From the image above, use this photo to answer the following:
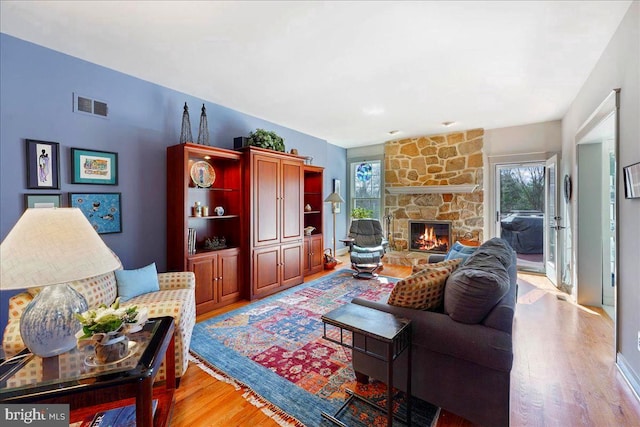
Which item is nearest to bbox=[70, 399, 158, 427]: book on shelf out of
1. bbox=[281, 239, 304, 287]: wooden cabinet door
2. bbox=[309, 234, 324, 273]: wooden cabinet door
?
bbox=[281, 239, 304, 287]: wooden cabinet door

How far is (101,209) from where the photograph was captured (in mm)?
2863

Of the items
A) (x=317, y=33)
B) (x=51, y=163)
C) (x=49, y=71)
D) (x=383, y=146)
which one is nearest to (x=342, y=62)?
(x=317, y=33)

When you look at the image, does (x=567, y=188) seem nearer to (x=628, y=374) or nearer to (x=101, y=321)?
(x=628, y=374)

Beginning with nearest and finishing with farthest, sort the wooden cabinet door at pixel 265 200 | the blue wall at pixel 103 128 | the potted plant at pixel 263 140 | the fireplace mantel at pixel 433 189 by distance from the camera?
the blue wall at pixel 103 128
the wooden cabinet door at pixel 265 200
the potted plant at pixel 263 140
the fireplace mantel at pixel 433 189

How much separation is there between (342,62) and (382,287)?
3075mm

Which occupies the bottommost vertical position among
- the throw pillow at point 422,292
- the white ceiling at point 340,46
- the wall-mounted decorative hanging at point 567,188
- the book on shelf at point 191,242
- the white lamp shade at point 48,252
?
the throw pillow at point 422,292

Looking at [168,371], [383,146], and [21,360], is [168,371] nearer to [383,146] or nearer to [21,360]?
[21,360]

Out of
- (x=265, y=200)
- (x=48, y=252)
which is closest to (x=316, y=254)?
(x=265, y=200)

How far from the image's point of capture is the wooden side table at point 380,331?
1.46m

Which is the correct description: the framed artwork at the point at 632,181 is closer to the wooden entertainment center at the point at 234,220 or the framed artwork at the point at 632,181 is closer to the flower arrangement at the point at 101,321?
the flower arrangement at the point at 101,321

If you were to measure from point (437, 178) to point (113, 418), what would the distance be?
5842 mm

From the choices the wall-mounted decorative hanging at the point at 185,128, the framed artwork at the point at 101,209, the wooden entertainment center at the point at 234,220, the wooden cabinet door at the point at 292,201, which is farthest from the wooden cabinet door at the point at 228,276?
the wall-mounted decorative hanging at the point at 185,128

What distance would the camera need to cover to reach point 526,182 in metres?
5.11

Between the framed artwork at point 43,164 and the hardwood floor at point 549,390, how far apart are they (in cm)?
210
